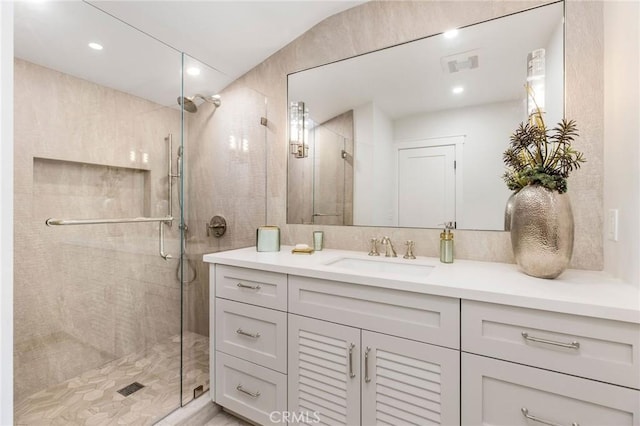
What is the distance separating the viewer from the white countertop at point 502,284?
0.89 meters

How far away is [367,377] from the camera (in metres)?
1.22

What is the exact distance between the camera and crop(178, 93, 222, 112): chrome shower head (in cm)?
184

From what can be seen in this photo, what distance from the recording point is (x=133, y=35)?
5.29 ft

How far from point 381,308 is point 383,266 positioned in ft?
1.40

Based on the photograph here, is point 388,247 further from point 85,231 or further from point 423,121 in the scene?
point 85,231

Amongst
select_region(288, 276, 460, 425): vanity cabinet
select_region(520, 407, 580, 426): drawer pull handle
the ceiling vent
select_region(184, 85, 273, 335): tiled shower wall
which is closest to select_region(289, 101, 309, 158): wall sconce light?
select_region(184, 85, 273, 335): tiled shower wall

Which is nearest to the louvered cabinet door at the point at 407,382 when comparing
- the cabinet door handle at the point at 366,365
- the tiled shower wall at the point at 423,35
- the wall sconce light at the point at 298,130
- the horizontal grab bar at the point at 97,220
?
the cabinet door handle at the point at 366,365

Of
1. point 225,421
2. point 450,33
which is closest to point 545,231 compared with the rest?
point 450,33

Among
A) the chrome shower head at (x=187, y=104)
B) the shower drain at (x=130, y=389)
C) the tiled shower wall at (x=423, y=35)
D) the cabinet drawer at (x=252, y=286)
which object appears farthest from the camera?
the chrome shower head at (x=187, y=104)

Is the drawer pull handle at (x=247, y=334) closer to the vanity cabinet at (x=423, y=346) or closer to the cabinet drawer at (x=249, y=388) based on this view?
the vanity cabinet at (x=423, y=346)

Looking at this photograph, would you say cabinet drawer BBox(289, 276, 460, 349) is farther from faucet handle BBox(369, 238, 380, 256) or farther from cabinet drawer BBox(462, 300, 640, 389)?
faucet handle BBox(369, 238, 380, 256)

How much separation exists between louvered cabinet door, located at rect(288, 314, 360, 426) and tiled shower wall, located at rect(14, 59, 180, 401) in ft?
3.10

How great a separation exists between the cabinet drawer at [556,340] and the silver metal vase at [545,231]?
0.91 feet

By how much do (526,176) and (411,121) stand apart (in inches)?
27.2
